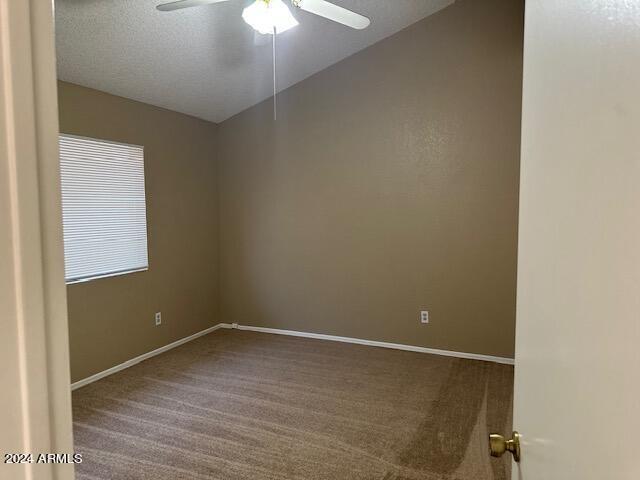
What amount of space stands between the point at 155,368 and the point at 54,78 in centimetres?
355

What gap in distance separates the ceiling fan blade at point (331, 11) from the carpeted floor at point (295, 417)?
8.16 feet

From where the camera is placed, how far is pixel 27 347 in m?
0.43

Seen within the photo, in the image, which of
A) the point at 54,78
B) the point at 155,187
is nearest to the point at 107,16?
the point at 155,187

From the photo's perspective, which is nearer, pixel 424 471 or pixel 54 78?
pixel 54 78

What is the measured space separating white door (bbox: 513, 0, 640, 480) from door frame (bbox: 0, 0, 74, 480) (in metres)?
0.60

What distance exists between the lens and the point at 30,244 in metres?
0.43

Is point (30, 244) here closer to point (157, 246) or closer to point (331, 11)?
point (331, 11)

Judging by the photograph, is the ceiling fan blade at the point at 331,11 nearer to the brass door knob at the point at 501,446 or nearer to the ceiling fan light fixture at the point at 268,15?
the ceiling fan light fixture at the point at 268,15

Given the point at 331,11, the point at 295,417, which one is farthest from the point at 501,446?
the point at 331,11

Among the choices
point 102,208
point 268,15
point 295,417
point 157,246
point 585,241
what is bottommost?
point 295,417

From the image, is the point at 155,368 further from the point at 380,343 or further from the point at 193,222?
the point at 380,343

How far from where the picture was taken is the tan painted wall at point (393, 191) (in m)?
3.56

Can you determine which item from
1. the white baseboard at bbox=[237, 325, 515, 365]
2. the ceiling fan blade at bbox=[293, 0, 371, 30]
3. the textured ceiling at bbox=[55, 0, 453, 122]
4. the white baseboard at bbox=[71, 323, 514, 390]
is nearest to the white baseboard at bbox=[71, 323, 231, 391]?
the white baseboard at bbox=[71, 323, 514, 390]

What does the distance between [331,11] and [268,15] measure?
38 centimetres
